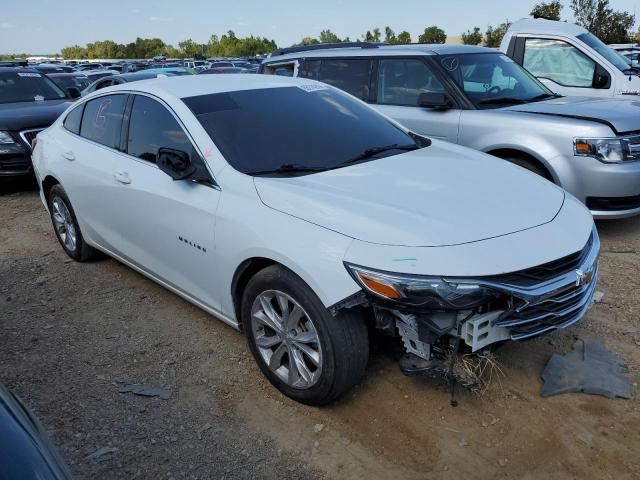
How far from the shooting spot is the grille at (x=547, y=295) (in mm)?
2607

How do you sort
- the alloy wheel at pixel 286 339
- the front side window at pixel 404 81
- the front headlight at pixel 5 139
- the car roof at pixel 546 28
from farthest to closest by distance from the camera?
1. the front headlight at pixel 5 139
2. the car roof at pixel 546 28
3. the front side window at pixel 404 81
4. the alloy wheel at pixel 286 339

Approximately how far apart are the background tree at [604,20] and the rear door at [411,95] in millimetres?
28794

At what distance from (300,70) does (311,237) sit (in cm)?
490

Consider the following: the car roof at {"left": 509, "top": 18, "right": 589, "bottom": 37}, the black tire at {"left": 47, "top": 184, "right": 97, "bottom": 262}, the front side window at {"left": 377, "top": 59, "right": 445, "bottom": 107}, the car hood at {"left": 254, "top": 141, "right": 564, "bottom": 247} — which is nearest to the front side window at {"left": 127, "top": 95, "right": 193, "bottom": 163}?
the car hood at {"left": 254, "top": 141, "right": 564, "bottom": 247}

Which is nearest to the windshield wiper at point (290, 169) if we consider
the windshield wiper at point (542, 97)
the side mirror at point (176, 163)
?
the side mirror at point (176, 163)

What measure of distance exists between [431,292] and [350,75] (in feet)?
15.5

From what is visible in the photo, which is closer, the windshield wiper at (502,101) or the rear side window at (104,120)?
the rear side window at (104,120)

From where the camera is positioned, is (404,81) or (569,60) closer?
(404,81)

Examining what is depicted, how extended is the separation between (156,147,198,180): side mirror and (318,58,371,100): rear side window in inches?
144

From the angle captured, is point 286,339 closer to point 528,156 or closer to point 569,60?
point 528,156

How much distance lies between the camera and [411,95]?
634 cm

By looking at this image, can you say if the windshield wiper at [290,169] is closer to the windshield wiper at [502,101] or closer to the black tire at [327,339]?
the black tire at [327,339]

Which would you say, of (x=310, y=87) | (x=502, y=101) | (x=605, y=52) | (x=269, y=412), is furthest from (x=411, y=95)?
(x=269, y=412)

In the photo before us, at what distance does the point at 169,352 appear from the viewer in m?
3.74
